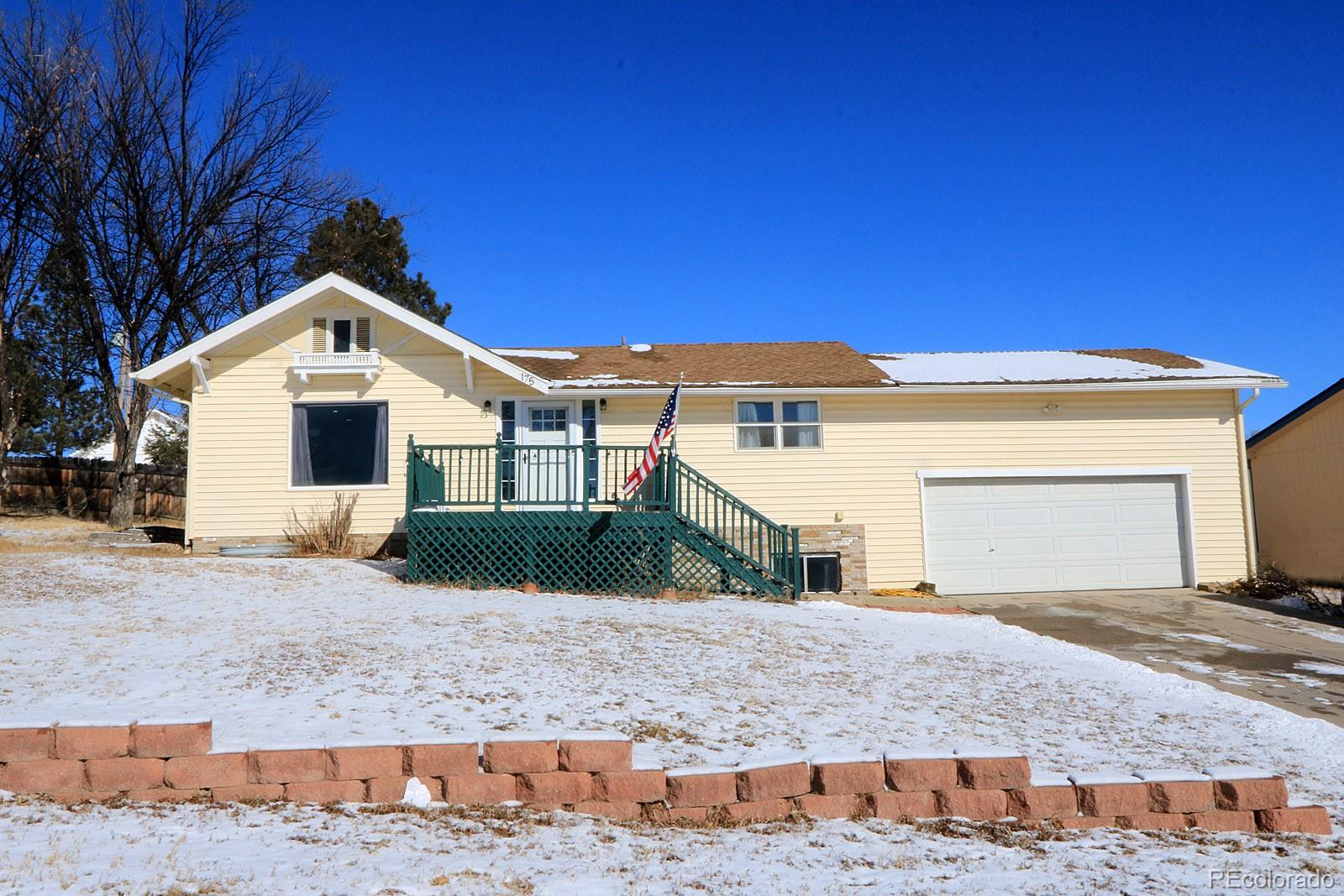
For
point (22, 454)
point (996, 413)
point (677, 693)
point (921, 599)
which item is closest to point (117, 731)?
point (677, 693)

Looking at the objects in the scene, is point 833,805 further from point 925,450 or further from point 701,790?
point 925,450

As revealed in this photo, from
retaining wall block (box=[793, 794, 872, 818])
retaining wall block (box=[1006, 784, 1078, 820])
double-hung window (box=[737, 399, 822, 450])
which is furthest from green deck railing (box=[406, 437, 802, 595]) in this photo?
retaining wall block (box=[1006, 784, 1078, 820])

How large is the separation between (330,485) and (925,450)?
9467 mm

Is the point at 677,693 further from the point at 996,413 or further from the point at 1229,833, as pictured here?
the point at 996,413

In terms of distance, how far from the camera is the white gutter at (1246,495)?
14734 mm

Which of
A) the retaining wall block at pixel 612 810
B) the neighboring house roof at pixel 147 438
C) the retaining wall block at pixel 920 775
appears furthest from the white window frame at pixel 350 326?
the neighboring house roof at pixel 147 438

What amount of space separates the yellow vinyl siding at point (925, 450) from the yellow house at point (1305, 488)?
6.22 feet

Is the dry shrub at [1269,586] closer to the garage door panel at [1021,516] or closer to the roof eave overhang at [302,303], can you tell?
the garage door panel at [1021,516]

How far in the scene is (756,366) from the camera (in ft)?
51.2

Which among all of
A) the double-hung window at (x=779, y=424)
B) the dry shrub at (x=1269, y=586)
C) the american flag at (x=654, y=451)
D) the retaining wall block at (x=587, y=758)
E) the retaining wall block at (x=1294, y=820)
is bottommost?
the retaining wall block at (x=1294, y=820)

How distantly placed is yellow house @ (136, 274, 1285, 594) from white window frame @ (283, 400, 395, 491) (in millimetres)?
29

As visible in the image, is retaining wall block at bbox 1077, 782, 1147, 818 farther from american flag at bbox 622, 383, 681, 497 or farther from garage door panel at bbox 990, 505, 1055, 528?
garage door panel at bbox 990, 505, 1055, 528

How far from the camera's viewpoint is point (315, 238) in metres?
24.5

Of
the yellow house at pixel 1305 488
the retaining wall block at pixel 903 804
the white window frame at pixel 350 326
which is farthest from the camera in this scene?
the yellow house at pixel 1305 488
